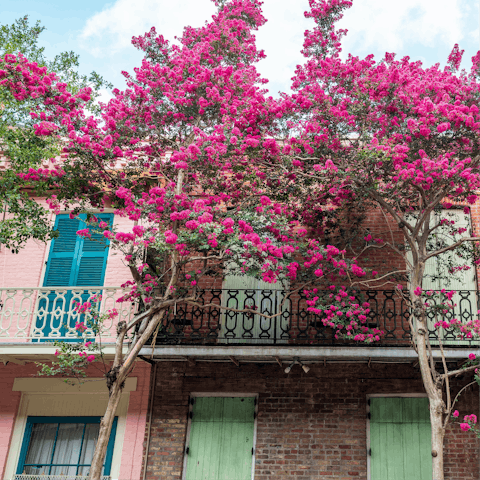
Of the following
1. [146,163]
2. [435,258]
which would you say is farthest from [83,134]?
[435,258]

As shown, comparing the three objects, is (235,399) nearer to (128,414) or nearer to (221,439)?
(221,439)

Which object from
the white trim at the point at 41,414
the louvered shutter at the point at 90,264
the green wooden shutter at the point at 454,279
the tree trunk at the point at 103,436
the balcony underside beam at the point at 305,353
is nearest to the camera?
the tree trunk at the point at 103,436

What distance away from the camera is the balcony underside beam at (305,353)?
32.1 ft

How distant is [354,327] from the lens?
9711mm

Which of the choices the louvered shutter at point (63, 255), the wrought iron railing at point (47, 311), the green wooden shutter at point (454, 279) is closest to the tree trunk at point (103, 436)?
the wrought iron railing at point (47, 311)

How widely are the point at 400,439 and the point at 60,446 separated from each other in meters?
6.20

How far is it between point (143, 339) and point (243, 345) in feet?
7.36

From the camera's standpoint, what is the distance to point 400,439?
10.2 meters

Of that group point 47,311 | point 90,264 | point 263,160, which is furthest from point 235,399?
point 263,160

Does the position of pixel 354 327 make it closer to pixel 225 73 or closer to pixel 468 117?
pixel 468 117

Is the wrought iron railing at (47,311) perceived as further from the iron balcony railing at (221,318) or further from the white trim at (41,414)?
the white trim at (41,414)

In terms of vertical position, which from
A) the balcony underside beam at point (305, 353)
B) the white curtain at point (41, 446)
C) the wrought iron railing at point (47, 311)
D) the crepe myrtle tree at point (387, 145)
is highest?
the crepe myrtle tree at point (387, 145)

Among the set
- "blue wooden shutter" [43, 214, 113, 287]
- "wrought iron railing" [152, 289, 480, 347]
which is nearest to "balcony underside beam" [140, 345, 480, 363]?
"wrought iron railing" [152, 289, 480, 347]

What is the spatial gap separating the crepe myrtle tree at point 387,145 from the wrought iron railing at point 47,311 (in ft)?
12.3
